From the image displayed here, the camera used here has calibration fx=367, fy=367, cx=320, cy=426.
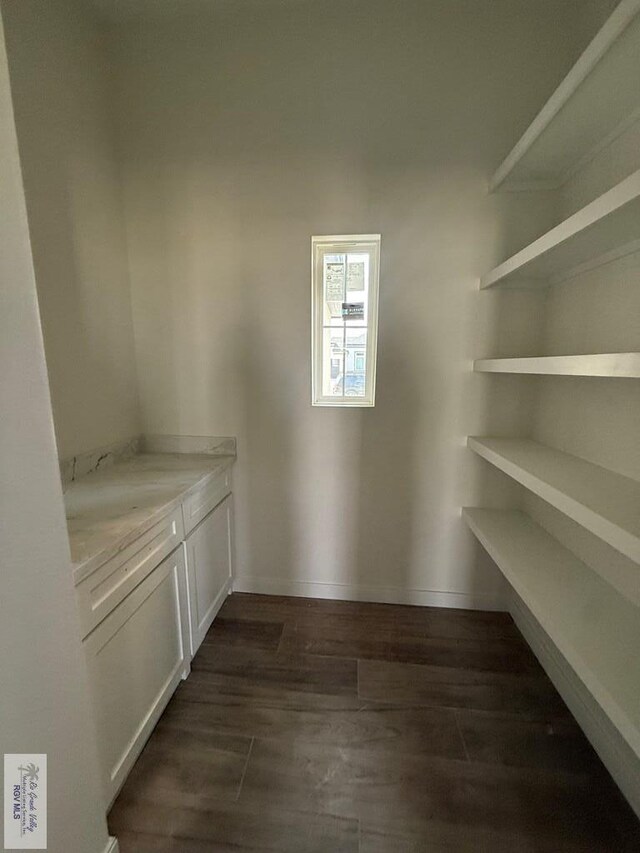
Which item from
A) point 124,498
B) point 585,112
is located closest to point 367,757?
point 124,498

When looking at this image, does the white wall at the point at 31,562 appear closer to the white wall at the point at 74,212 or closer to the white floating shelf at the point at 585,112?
the white wall at the point at 74,212

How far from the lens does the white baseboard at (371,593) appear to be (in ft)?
7.19

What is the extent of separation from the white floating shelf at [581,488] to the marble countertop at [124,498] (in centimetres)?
138

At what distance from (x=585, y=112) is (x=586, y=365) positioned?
95cm

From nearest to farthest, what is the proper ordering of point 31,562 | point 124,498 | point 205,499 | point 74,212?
1. point 31,562
2. point 124,498
3. point 74,212
4. point 205,499

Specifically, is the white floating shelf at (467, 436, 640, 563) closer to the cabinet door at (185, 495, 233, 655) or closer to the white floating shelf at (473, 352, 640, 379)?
the white floating shelf at (473, 352, 640, 379)

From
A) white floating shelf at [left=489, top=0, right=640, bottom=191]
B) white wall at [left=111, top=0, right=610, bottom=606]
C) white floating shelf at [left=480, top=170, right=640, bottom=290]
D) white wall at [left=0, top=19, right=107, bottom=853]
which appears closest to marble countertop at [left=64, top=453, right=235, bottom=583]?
white wall at [left=0, top=19, right=107, bottom=853]

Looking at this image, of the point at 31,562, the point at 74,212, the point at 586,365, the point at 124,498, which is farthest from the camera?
the point at 74,212

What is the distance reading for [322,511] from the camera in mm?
2193

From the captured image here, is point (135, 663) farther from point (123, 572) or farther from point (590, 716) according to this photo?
point (590, 716)

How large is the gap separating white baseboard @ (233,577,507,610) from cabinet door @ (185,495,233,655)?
21 cm

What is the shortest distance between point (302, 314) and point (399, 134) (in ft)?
3.26

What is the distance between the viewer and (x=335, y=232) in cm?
193

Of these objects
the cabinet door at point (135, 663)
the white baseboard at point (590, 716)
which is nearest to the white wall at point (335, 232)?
the white baseboard at point (590, 716)
